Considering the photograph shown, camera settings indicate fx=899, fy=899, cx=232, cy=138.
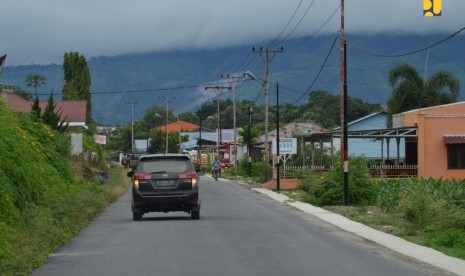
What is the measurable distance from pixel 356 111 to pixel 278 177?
9066cm

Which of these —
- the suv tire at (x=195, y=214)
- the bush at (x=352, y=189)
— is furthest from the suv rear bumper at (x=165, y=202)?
the bush at (x=352, y=189)

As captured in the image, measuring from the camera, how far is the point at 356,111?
5576 inches

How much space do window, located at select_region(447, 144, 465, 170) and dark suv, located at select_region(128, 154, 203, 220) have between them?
31.9 m

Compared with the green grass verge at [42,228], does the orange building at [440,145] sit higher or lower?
higher

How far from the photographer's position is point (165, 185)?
26266mm

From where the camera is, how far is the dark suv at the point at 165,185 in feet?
86.1

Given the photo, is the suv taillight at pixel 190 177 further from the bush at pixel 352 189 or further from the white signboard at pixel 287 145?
the white signboard at pixel 287 145

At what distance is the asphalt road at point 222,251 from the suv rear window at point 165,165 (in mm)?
1519

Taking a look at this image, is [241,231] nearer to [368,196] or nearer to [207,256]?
[207,256]

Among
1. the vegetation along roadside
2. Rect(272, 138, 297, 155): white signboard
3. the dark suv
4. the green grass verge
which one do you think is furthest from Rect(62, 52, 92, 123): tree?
the dark suv

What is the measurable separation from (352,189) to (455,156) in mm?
19434

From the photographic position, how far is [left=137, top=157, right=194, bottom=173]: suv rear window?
2645 centimetres

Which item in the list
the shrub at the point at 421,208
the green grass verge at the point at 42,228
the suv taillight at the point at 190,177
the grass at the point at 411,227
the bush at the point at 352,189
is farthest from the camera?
the bush at the point at 352,189

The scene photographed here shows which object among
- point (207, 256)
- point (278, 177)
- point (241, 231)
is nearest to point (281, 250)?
point (207, 256)
